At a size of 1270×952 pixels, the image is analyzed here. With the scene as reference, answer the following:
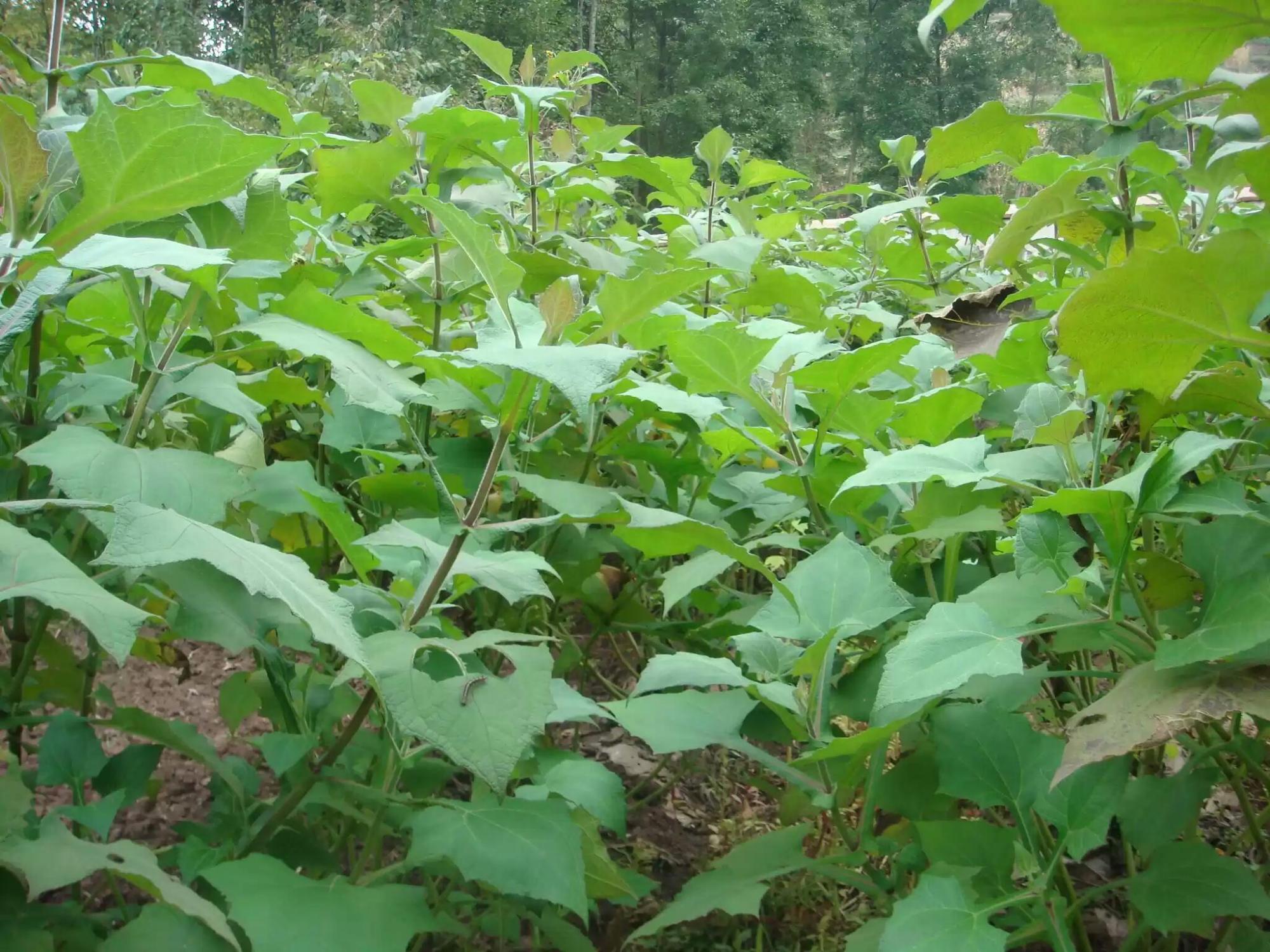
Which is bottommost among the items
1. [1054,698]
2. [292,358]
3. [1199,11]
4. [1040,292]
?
[1054,698]

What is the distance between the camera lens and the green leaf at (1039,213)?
2.85 feet

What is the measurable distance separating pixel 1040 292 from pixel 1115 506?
67cm

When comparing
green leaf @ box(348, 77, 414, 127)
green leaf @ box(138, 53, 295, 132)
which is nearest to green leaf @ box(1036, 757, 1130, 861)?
green leaf @ box(138, 53, 295, 132)

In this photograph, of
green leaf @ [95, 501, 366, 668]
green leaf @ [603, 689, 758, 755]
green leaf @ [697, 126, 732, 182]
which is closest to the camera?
green leaf @ [95, 501, 366, 668]

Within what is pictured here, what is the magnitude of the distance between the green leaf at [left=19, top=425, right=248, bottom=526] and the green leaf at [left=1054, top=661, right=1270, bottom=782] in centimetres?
61

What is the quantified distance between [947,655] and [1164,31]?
446mm

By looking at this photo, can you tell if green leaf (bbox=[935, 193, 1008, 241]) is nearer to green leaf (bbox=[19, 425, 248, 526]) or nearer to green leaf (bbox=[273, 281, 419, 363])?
green leaf (bbox=[273, 281, 419, 363])

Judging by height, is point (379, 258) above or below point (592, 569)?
above

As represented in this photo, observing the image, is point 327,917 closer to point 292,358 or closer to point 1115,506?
point 1115,506

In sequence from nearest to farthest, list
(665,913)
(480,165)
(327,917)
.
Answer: (327,917) < (665,913) < (480,165)

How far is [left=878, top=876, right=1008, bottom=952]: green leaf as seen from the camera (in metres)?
0.61

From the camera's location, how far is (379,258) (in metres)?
1.24

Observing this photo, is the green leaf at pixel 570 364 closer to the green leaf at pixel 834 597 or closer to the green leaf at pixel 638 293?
the green leaf at pixel 638 293

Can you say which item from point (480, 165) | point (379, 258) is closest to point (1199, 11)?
point (379, 258)
